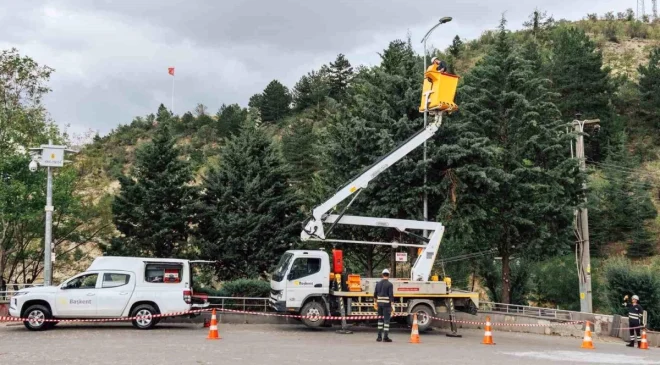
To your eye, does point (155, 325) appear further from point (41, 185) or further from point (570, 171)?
point (570, 171)

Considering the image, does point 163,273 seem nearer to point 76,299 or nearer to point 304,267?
point 76,299

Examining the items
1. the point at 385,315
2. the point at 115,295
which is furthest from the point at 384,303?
the point at 115,295

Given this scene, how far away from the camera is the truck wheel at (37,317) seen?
16938 mm

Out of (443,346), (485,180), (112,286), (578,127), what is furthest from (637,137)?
(112,286)

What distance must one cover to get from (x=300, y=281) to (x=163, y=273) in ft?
14.0

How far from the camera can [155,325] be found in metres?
18.3

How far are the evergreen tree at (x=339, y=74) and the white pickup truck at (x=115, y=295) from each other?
218 feet

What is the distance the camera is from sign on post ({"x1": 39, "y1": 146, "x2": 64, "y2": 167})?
20.6 meters

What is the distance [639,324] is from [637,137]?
Result: 44.9m

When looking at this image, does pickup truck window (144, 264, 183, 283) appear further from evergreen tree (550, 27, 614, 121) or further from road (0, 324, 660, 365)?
evergreen tree (550, 27, 614, 121)

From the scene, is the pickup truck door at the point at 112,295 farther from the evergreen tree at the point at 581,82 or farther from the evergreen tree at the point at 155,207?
the evergreen tree at the point at 581,82

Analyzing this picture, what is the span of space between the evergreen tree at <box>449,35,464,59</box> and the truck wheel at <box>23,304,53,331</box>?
236ft

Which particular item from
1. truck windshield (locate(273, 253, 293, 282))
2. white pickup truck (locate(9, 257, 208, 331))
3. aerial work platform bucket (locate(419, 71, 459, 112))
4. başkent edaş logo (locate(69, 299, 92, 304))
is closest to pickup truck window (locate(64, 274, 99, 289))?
white pickup truck (locate(9, 257, 208, 331))

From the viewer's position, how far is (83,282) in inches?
691
